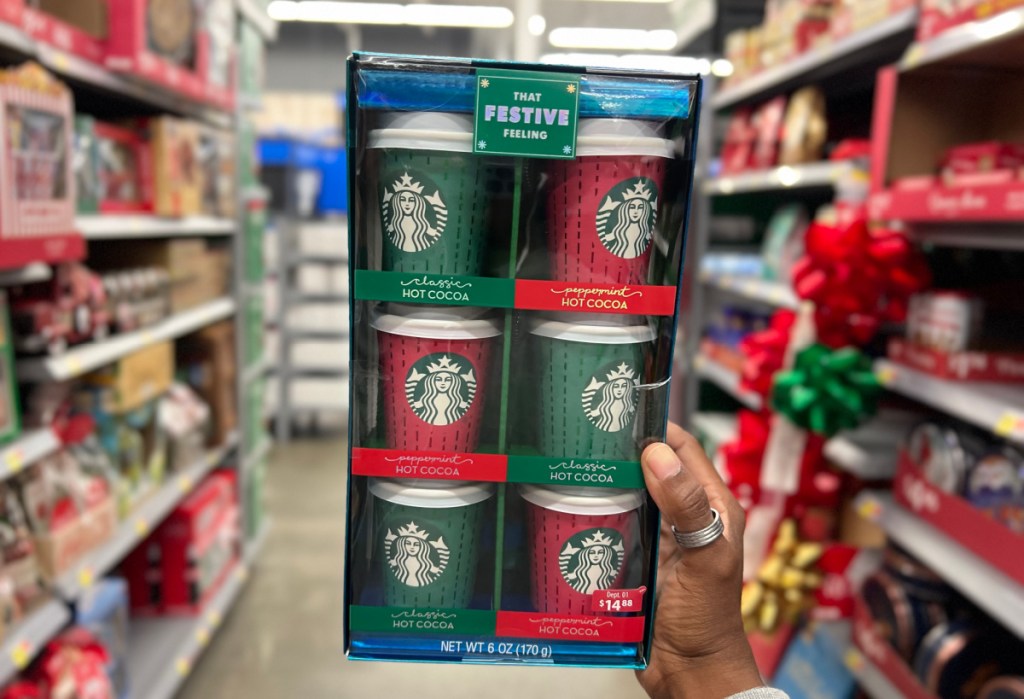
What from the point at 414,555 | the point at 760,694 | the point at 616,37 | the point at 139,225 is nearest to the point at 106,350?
the point at 139,225

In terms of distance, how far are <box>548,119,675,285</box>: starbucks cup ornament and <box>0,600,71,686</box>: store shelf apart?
1490 mm

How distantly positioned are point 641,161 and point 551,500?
353 millimetres

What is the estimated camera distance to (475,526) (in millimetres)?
847

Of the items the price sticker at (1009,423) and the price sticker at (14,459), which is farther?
the price sticker at (14,459)

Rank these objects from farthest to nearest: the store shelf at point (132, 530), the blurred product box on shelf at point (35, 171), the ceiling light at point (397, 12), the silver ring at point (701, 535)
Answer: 1. the ceiling light at point (397, 12)
2. the store shelf at point (132, 530)
3. the blurred product box on shelf at point (35, 171)
4. the silver ring at point (701, 535)

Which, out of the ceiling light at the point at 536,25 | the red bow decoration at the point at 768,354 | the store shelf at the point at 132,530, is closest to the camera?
the store shelf at the point at 132,530

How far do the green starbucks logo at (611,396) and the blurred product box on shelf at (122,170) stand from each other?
1839 mm

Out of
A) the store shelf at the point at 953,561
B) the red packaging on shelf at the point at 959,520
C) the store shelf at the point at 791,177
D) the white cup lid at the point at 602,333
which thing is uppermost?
the store shelf at the point at 791,177

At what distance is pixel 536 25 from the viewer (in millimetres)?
8781

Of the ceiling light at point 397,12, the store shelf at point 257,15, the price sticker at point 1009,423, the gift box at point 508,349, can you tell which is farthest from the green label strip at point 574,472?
the ceiling light at point 397,12

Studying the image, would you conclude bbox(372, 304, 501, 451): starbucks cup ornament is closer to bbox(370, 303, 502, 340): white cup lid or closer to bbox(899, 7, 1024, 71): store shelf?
bbox(370, 303, 502, 340): white cup lid

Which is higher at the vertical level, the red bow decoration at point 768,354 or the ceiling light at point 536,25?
the ceiling light at point 536,25

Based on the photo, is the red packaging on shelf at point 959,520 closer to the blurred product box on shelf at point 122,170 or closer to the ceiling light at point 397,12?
the blurred product box on shelf at point 122,170

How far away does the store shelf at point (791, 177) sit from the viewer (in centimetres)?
221
